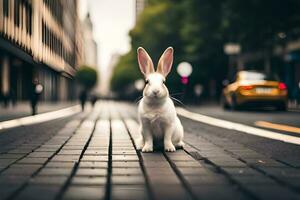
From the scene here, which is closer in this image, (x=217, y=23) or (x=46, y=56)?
(x=217, y=23)

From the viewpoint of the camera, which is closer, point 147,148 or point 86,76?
point 147,148

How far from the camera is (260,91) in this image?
1912 cm

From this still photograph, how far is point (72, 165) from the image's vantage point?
5.28m

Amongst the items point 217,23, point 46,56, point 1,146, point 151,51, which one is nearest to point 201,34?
point 217,23

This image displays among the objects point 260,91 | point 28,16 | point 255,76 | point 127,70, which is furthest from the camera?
point 127,70

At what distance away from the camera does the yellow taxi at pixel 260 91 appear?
62.8 ft

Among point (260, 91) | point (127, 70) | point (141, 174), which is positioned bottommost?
point (141, 174)

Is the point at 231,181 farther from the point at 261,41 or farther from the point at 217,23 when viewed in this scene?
the point at 217,23

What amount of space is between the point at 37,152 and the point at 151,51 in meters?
40.0

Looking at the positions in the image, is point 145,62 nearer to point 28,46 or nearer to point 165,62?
point 165,62

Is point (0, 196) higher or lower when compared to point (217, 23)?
lower

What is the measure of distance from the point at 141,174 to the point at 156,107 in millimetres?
1611

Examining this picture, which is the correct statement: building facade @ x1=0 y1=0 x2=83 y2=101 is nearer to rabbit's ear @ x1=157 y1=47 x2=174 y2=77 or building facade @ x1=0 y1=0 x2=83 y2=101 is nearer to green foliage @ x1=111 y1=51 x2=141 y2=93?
green foliage @ x1=111 y1=51 x2=141 y2=93

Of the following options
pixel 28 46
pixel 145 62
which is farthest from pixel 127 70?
pixel 145 62
